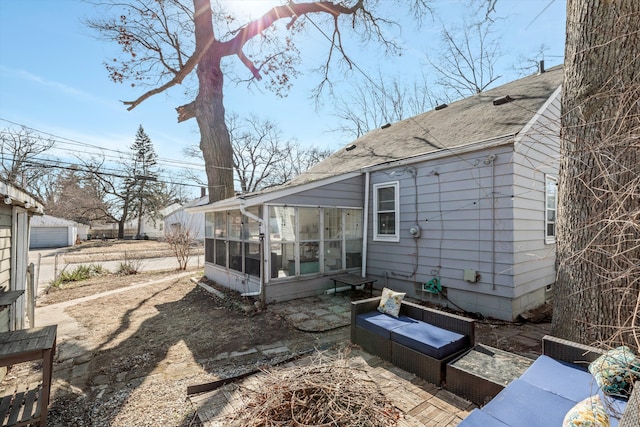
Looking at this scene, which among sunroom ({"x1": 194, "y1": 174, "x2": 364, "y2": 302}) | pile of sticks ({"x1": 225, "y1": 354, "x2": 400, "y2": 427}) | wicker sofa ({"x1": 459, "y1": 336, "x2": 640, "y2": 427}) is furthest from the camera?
sunroom ({"x1": 194, "y1": 174, "x2": 364, "y2": 302})

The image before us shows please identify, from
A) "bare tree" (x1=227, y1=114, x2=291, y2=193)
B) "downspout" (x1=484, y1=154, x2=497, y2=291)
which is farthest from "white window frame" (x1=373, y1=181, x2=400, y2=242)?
"bare tree" (x1=227, y1=114, x2=291, y2=193)

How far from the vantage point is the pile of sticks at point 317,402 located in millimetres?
2031

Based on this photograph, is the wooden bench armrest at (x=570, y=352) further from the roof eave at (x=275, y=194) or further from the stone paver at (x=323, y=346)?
the roof eave at (x=275, y=194)

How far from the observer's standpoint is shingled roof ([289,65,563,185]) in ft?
18.6

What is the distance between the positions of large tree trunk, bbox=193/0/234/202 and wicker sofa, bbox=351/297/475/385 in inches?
320

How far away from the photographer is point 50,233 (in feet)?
80.7

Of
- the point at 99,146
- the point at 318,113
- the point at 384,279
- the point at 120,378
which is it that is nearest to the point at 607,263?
the point at 384,279

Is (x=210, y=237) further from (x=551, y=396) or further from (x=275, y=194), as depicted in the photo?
(x=551, y=396)

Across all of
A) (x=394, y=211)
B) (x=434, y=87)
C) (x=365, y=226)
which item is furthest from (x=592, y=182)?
(x=434, y=87)

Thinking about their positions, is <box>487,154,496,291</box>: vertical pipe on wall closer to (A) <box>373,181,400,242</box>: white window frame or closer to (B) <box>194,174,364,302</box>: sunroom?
(A) <box>373,181,400,242</box>: white window frame

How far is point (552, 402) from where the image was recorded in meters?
2.05

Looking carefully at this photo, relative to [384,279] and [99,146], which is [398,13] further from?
[99,146]

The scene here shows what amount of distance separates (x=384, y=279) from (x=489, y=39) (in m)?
12.3

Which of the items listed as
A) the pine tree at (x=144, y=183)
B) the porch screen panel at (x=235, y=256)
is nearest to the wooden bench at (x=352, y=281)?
the porch screen panel at (x=235, y=256)
